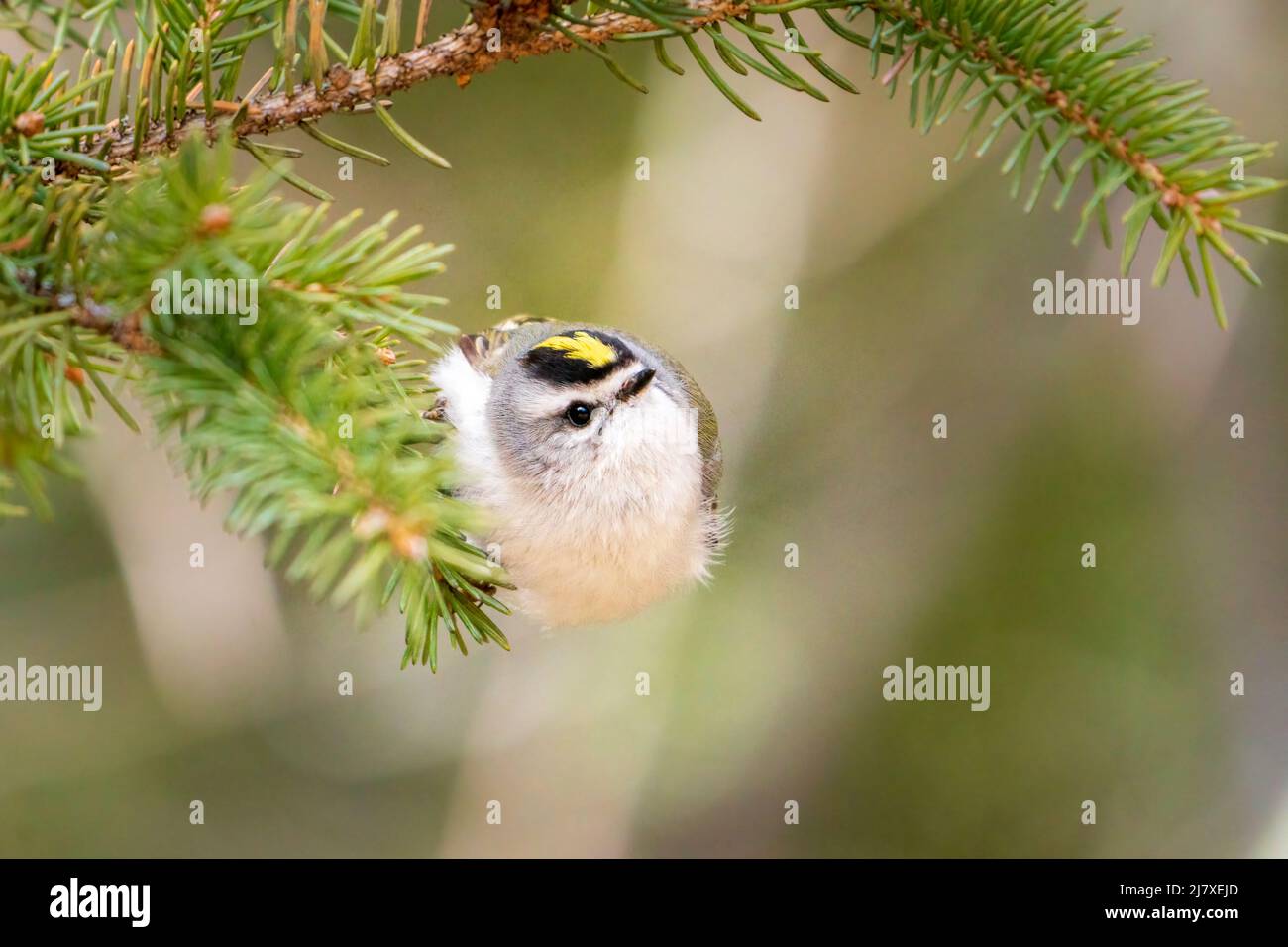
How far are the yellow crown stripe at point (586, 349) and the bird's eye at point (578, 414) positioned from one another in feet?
0.19

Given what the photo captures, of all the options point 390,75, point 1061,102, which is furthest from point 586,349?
point 1061,102

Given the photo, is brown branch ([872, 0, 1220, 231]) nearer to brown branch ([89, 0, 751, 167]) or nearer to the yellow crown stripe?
brown branch ([89, 0, 751, 167])

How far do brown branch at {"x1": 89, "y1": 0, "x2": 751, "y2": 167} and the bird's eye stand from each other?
608 millimetres

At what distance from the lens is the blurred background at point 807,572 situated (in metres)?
2.37

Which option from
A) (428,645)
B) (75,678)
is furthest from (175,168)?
(75,678)

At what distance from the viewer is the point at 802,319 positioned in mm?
2590

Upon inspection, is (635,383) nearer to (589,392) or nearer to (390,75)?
(589,392)

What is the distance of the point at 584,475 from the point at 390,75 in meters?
0.65

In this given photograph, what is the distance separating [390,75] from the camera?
2.57ft

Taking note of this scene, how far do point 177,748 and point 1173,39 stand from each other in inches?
106

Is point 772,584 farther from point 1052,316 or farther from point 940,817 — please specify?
point 1052,316

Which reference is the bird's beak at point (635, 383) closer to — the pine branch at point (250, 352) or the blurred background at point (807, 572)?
the pine branch at point (250, 352)

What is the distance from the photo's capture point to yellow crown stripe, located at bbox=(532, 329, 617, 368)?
4.42 ft

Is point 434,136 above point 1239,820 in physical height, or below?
above
